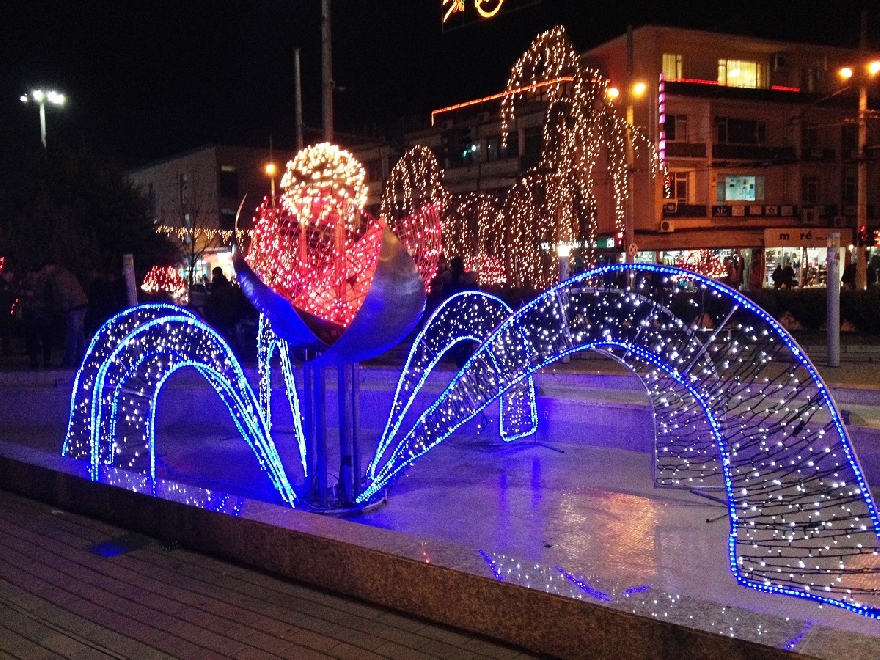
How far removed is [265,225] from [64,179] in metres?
23.5

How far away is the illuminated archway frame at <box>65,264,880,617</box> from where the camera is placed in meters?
6.00

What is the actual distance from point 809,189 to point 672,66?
8.91m

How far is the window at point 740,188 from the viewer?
41031 millimetres

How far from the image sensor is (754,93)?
41.2m

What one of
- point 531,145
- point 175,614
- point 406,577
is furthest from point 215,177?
point 406,577

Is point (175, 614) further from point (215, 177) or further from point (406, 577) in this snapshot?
point (215, 177)

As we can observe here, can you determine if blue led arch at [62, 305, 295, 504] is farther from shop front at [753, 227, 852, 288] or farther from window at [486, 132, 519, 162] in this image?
window at [486, 132, 519, 162]

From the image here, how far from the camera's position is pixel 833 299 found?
13547 millimetres

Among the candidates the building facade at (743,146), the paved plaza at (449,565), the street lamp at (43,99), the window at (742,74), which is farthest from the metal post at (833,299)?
the window at (742,74)

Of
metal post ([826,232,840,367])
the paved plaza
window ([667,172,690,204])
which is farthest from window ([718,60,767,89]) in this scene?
the paved plaza

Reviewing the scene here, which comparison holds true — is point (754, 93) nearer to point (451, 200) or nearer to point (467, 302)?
point (451, 200)

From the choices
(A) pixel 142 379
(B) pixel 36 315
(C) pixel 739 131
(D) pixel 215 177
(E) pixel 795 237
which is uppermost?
(C) pixel 739 131

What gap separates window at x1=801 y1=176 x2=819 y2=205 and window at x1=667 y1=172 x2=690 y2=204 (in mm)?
6230

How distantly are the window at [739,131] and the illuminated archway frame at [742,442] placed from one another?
33.6m
